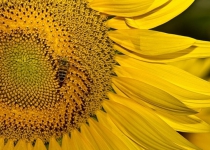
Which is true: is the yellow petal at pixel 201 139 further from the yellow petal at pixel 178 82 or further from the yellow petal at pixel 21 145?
the yellow petal at pixel 21 145

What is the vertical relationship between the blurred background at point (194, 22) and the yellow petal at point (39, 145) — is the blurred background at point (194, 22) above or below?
above

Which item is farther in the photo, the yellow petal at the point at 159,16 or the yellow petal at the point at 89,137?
the yellow petal at the point at 89,137

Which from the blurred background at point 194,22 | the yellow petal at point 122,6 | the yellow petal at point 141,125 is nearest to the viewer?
the yellow petal at point 122,6

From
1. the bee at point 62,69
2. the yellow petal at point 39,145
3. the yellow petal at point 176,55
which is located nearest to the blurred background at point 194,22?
the yellow petal at point 176,55

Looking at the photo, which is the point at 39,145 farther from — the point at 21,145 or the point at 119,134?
the point at 119,134

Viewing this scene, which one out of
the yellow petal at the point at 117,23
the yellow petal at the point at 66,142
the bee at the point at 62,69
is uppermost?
the yellow petal at the point at 117,23

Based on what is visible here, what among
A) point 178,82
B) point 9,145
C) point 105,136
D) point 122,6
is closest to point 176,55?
point 178,82

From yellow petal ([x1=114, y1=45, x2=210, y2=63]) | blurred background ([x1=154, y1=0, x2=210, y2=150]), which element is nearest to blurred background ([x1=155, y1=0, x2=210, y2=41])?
blurred background ([x1=154, y1=0, x2=210, y2=150])
